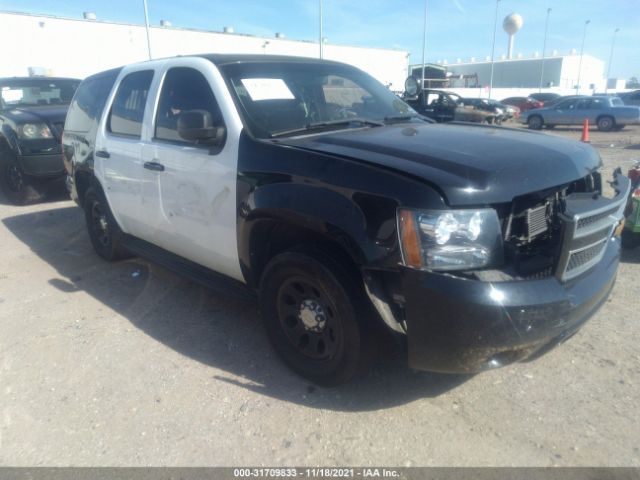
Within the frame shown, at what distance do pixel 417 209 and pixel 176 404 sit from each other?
1.73m

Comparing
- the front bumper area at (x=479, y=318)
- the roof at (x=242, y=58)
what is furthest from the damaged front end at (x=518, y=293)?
the roof at (x=242, y=58)

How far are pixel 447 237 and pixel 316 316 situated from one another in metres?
0.93

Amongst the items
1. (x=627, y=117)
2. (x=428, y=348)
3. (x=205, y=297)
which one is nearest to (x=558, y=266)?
(x=428, y=348)

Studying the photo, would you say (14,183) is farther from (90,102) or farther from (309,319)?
(309,319)

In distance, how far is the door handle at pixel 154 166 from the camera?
135 inches

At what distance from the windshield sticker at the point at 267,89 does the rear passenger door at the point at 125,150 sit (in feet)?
3.49

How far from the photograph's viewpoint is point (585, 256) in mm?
2441

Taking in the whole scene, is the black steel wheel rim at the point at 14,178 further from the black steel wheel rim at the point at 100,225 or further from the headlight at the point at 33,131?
the black steel wheel rim at the point at 100,225

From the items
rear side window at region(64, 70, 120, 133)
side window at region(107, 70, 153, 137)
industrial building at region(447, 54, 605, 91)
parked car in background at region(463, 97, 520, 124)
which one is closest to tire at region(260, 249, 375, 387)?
side window at region(107, 70, 153, 137)

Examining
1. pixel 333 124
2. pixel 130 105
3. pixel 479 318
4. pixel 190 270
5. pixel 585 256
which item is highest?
pixel 130 105

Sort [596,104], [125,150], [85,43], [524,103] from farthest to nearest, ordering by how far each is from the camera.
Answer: [85,43]
[524,103]
[596,104]
[125,150]

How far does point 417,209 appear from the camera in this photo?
2.12 metres

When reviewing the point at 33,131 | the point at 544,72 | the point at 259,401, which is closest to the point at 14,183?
the point at 33,131

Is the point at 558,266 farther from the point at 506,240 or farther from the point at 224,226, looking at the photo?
the point at 224,226
